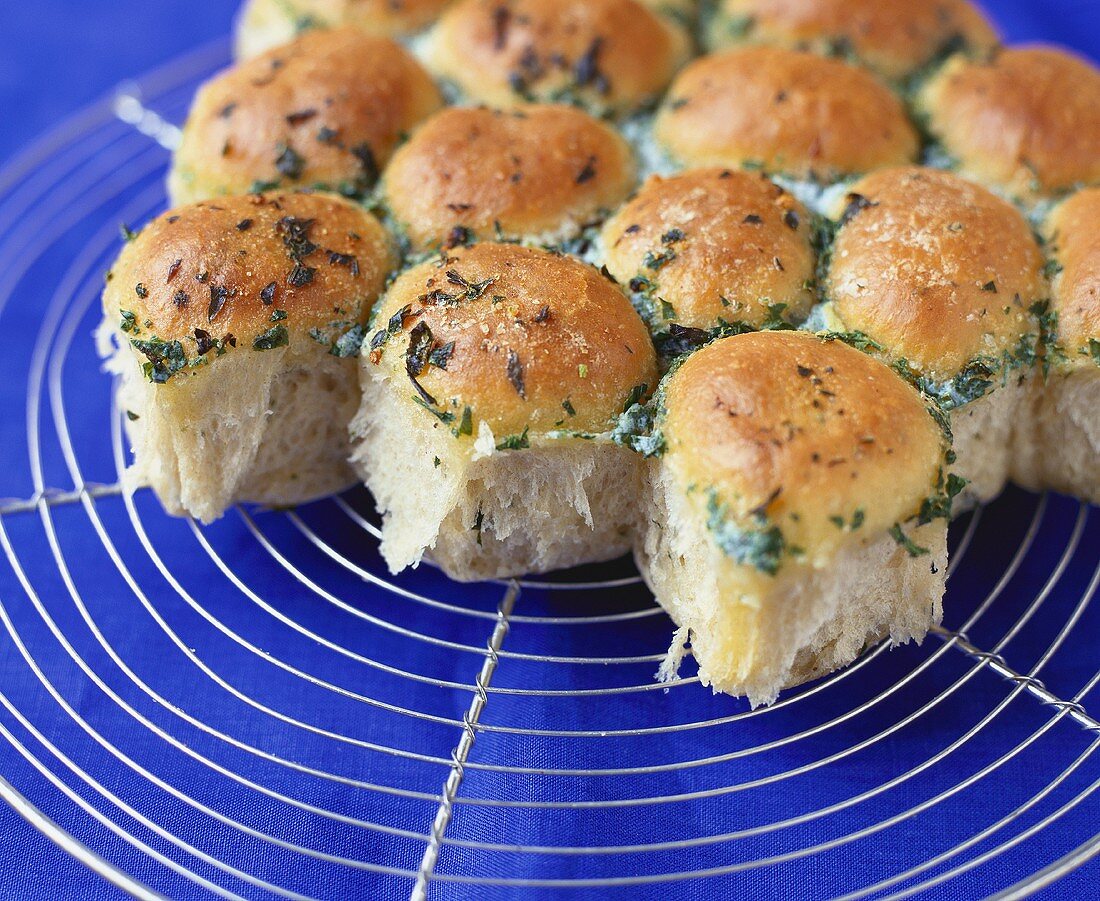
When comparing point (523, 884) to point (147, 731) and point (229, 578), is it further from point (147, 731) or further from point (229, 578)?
point (229, 578)

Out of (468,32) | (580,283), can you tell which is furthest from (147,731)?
(468,32)

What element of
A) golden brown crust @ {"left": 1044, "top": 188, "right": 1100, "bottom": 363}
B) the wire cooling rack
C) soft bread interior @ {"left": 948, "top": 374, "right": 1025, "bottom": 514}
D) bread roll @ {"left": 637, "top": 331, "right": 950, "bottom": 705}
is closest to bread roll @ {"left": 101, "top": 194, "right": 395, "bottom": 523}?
the wire cooling rack

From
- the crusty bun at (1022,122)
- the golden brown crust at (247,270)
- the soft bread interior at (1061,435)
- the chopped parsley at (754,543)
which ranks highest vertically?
the golden brown crust at (247,270)

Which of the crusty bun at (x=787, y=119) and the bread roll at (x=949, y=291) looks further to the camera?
the crusty bun at (x=787, y=119)

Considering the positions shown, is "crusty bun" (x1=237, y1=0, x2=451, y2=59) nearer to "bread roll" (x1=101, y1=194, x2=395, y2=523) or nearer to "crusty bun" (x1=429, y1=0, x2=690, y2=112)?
"crusty bun" (x1=429, y1=0, x2=690, y2=112)

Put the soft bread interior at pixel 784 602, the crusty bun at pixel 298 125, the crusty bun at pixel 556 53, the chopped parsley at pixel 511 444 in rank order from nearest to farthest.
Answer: the soft bread interior at pixel 784 602 → the chopped parsley at pixel 511 444 → the crusty bun at pixel 298 125 → the crusty bun at pixel 556 53

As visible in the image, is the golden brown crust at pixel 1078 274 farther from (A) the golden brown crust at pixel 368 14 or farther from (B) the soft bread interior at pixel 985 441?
(A) the golden brown crust at pixel 368 14

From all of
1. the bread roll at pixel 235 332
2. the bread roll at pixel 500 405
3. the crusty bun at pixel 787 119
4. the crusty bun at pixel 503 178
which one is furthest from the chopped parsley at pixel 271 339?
the crusty bun at pixel 787 119

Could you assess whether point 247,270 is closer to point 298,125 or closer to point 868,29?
point 298,125
